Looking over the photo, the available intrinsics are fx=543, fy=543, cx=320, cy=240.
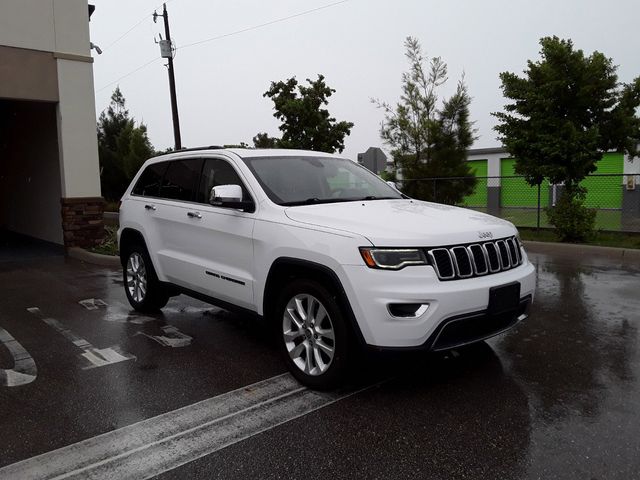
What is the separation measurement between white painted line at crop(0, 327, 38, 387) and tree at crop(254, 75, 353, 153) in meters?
16.6

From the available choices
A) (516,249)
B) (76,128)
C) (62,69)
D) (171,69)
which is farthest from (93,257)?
(171,69)

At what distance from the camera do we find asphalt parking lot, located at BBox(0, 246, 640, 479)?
2.91 metres

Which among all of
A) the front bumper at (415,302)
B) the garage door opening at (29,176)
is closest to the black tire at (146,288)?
the front bumper at (415,302)

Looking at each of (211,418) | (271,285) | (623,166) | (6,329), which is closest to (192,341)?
(271,285)

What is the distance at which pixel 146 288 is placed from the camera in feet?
19.5

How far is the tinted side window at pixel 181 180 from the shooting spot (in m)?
5.28

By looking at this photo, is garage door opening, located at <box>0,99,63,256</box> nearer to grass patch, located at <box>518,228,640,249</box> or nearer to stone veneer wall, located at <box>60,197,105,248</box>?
stone veneer wall, located at <box>60,197,105,248</box>

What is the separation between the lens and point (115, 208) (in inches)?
867

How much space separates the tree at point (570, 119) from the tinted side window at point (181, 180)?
9118 millimetres

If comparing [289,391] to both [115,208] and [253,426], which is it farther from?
[115,208]

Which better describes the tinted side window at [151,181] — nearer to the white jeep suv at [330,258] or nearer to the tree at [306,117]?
the white jeep suv at [330,258]

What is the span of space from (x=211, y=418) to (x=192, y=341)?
5.81 feet

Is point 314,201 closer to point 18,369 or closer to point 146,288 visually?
Answer: point 146,288

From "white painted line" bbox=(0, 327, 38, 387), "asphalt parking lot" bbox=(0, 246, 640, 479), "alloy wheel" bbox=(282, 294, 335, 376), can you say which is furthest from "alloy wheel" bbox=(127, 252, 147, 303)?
"alloy wheel" bbox=(282, 294, 335, 376)
